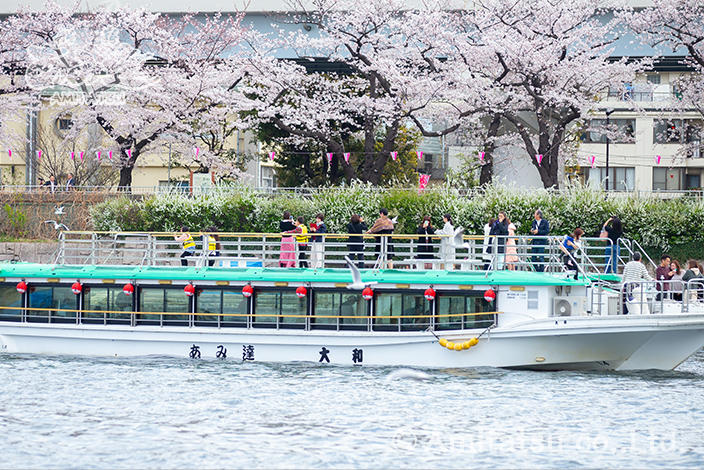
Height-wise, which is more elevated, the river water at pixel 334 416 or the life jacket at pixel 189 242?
the life jacket at pixel 189 242

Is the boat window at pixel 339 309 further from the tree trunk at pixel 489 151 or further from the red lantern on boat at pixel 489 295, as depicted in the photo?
the tree trunk at pixel 489 151

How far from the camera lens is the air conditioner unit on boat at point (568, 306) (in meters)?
22.1

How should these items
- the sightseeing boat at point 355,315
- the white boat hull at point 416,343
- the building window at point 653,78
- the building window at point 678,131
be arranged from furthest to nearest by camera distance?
→ the building window at point 653,78
the building window at point 678,131
the sightseeing boat at point 355,315
the white boat hull at point 416,343

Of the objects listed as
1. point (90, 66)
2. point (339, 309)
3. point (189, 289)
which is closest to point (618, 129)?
point (90, 66)

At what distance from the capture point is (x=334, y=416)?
17734mm

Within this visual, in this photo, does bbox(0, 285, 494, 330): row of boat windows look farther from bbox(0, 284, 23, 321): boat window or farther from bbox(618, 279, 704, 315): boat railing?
bbox(618, 279, 704, 315): boat railing

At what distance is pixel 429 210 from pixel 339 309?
49.0 feet

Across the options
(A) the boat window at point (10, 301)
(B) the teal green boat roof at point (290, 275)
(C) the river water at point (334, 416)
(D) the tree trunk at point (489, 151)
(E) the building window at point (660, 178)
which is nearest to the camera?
(C) the river water at point (334, 416)

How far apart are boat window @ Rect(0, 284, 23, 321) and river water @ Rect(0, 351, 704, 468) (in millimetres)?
1407

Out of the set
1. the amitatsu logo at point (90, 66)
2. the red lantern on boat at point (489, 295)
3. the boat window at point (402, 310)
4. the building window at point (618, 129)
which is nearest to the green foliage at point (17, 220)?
the amitatsu logo at point (90, 66)

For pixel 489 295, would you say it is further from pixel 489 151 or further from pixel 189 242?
pixel 489 151

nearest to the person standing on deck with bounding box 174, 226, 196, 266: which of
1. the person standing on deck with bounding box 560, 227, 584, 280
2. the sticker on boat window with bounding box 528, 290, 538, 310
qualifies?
the sticker on boat window with bounding box 528, 290, 538, 310

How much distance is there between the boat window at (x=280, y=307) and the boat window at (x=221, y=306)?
349 mm

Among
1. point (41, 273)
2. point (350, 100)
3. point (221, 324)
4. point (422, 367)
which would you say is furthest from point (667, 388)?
point (350, 100)
